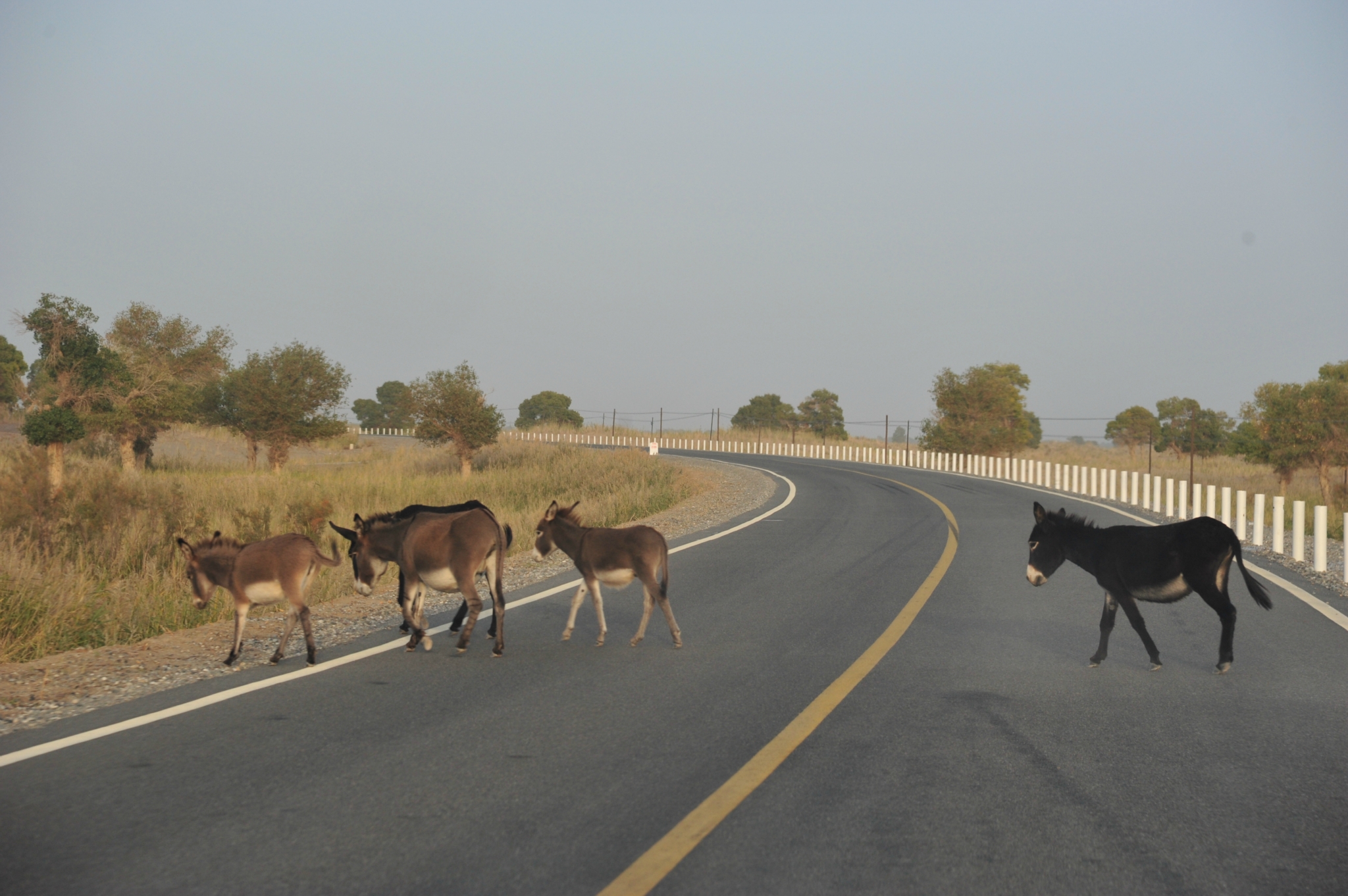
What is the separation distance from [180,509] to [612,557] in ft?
46.7

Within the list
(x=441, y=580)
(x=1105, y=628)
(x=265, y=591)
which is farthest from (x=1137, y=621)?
(x=265, y=591)

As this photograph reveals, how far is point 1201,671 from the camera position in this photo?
7.18m

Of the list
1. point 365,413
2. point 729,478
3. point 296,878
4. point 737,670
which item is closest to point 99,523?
point 737,670

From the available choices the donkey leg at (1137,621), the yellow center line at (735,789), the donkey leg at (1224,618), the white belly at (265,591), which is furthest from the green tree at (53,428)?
the donkey leg at (1224,618)

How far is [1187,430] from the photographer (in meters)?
71.1

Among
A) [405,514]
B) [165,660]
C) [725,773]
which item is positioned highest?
[405,514]

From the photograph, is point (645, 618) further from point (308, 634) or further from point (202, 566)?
point (202, 566)

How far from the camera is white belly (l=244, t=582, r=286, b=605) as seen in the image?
7066mm

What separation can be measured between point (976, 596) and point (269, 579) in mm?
7618

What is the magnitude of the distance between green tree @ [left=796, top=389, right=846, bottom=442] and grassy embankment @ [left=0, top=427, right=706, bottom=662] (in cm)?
5128

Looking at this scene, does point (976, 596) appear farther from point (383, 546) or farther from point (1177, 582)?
point (383, 546)

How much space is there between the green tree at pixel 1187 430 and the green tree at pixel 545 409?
5822cm

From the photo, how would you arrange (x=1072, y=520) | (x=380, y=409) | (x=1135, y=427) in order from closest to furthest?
(x=1072, y=520) → (x=1135, y=427) → (x=380, y=409)

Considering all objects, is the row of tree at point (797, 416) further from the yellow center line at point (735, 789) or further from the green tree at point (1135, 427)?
the yellow center line at point (735, 789)
